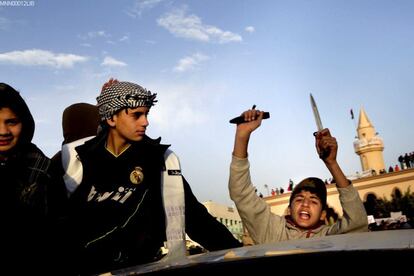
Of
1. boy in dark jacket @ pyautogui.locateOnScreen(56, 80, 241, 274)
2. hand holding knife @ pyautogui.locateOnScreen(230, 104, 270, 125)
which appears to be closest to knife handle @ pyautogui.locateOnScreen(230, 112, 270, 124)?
hand holding knife @ pyautogui.locateOnScreen(230, 104, 270, 125)

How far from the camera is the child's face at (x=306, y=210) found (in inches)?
116

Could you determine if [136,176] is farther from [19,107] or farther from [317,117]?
[317,117]

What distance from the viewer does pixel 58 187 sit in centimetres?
238

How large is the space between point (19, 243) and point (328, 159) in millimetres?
1966

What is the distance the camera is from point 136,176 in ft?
9.41

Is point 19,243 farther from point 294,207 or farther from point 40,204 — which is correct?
point 294,207

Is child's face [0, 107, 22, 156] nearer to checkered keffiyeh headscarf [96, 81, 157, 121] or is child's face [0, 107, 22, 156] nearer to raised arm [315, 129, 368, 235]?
checkered keffiyeh headscarf [96, 81, 157, 121]

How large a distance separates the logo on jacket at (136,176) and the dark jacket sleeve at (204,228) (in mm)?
434

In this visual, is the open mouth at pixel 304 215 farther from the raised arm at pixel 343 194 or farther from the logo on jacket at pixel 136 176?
the logo on jacket at pixel 136 176

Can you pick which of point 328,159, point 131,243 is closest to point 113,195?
point 131,243

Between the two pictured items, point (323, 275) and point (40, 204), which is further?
point (40, 204)

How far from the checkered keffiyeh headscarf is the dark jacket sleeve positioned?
0.71 metres

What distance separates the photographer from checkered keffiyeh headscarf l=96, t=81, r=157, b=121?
113 inches

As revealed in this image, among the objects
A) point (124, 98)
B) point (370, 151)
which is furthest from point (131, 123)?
point (370, 151)
